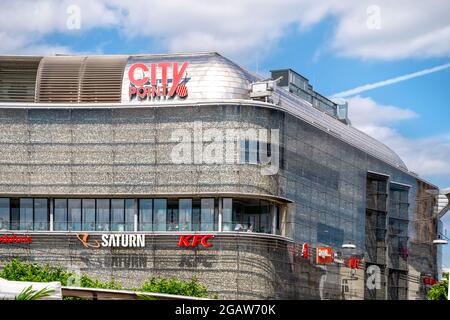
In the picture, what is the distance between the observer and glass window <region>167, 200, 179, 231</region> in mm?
78562

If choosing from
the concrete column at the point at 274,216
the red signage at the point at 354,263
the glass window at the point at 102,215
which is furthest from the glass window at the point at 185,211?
the red signage at the point at 354,263

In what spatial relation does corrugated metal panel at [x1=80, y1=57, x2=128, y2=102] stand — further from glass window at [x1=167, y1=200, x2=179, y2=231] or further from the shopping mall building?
glass window at [x1=167, y1=200, x2=179, y2=231]

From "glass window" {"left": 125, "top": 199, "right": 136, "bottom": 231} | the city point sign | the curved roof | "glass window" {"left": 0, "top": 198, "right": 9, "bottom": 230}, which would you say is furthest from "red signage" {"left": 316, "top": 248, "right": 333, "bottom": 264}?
"glass window" {"left": 0, "top": 198, "right": 9, "bottom": 230}

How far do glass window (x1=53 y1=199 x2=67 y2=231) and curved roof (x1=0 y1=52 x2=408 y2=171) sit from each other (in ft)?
26.7

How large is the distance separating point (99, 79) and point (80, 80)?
153 cm

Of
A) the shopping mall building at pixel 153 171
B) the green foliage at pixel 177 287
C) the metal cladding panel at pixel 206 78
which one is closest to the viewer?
the green foliage at pixel 177 287

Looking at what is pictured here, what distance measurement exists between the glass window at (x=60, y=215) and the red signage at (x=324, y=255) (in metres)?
22.1

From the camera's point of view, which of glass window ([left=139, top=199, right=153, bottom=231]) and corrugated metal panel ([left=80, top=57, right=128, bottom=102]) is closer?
glass window ([left=139, top=199, right=153, bottom=231])

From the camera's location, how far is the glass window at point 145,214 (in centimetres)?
7919

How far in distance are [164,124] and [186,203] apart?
260 inches

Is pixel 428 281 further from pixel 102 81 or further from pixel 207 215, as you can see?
pixel 102 81

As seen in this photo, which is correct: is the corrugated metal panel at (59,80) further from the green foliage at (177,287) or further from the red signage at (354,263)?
the red signage at (354,263)

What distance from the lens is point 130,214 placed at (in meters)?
79.8

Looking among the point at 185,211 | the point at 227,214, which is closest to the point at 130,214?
the point at 185,211
